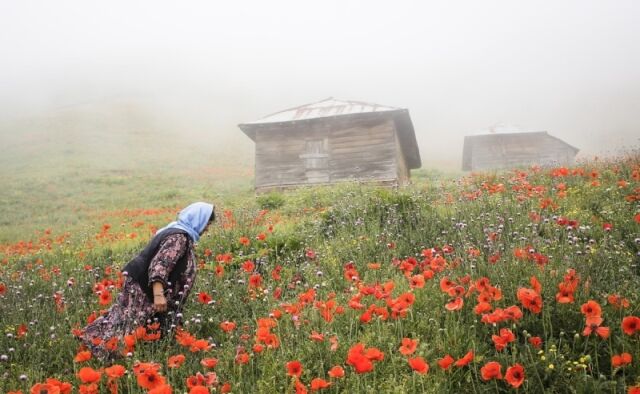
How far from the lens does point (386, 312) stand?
300 cm

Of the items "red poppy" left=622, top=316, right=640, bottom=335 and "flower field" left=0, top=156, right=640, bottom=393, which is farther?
Answer: "flower field" left=0, top=156, right=640, bottom=393

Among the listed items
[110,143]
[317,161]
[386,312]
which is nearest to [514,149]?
[317,161]

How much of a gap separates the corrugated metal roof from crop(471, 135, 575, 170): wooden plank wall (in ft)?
54.0

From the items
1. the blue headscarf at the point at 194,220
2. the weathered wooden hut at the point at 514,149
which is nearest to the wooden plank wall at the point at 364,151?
the blue headscarf at the point at 194,220

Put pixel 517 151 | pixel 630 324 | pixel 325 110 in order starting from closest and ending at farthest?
pixel 630 324, pixel 325 110, pixel 517 151

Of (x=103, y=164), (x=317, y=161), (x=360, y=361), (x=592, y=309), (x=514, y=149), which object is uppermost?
(x=592, y=309)

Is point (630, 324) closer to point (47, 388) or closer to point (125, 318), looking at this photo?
point (47, 388)

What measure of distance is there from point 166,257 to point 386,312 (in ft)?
6.45

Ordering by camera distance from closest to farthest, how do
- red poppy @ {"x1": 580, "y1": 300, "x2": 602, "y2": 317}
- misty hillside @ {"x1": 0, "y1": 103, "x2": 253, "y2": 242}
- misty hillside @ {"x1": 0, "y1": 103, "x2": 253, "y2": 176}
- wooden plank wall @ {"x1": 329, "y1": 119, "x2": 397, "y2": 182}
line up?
red poppy @ {"x1": 580, "y1": 300, "x2": 602, "y2": 317} → wooden plank wall @ {"x1": 329, "y1": 119, "x2": 397, "y2": 182} → misty hillside @ {"x1": 0, "y1": 103, "x2": 253, "y2": 242} → misty hillside @ {"x1": 0, "y1": 103, "x2": 253, "y2": 176}

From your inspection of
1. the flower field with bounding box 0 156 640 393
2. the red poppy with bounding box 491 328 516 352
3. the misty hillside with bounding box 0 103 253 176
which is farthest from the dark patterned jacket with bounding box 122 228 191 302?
the misty hillside with bounding box 0 103 253 176

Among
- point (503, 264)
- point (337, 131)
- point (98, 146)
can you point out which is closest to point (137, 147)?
point (98, 146)

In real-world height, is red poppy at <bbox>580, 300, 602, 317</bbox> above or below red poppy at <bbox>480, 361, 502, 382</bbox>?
above

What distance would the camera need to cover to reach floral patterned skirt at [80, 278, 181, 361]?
150 inches

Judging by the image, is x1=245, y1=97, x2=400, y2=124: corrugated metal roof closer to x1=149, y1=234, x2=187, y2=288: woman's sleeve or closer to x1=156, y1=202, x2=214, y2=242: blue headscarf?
x1=156, y1=202, x2=214, y2=242: blue headscarf
